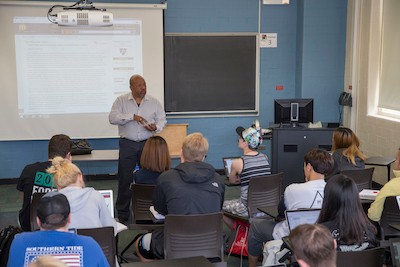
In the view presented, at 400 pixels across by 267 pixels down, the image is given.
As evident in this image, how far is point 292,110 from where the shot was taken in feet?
20.8

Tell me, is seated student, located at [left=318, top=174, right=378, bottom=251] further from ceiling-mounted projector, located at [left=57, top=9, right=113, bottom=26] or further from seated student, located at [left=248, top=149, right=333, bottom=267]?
ceiling-mounted projector, located at [left=57, top=9, right=113, bottom=26]

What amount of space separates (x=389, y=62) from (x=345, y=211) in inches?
181

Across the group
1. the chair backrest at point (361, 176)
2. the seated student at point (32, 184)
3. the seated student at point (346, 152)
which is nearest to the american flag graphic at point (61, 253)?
the seated student at point (32, 184)

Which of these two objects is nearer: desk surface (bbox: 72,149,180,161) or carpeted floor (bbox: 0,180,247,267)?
carpeted floor (bbox: 0,180,247,267)

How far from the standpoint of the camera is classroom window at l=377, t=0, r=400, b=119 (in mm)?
6695

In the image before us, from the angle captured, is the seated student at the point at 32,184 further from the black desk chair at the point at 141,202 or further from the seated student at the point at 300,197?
the seated student at the point at 300,197

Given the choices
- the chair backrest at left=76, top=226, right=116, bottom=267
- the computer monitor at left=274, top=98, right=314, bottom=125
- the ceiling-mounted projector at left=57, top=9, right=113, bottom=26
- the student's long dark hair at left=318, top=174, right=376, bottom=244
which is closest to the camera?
the student's long dark hair at left=318, top=174, right=376, bottom=244

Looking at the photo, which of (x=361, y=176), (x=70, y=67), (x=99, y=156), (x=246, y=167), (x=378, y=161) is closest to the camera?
(x=246, y=167)

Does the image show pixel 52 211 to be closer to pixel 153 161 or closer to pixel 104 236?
pixel 104 236

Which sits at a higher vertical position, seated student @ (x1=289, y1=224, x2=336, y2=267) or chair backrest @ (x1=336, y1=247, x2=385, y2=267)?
seated student @ (x1=289, y1=224, x2=336, y2=267)

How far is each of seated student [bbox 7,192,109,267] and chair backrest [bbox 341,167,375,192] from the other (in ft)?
8.89

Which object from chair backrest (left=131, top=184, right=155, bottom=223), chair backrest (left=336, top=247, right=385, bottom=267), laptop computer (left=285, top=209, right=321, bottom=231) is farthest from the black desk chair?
chair backrest (left=336, top=247, right=385, bottom=267)

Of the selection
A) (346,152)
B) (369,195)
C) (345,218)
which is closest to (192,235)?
(345,218)

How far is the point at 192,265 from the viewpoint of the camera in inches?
104
